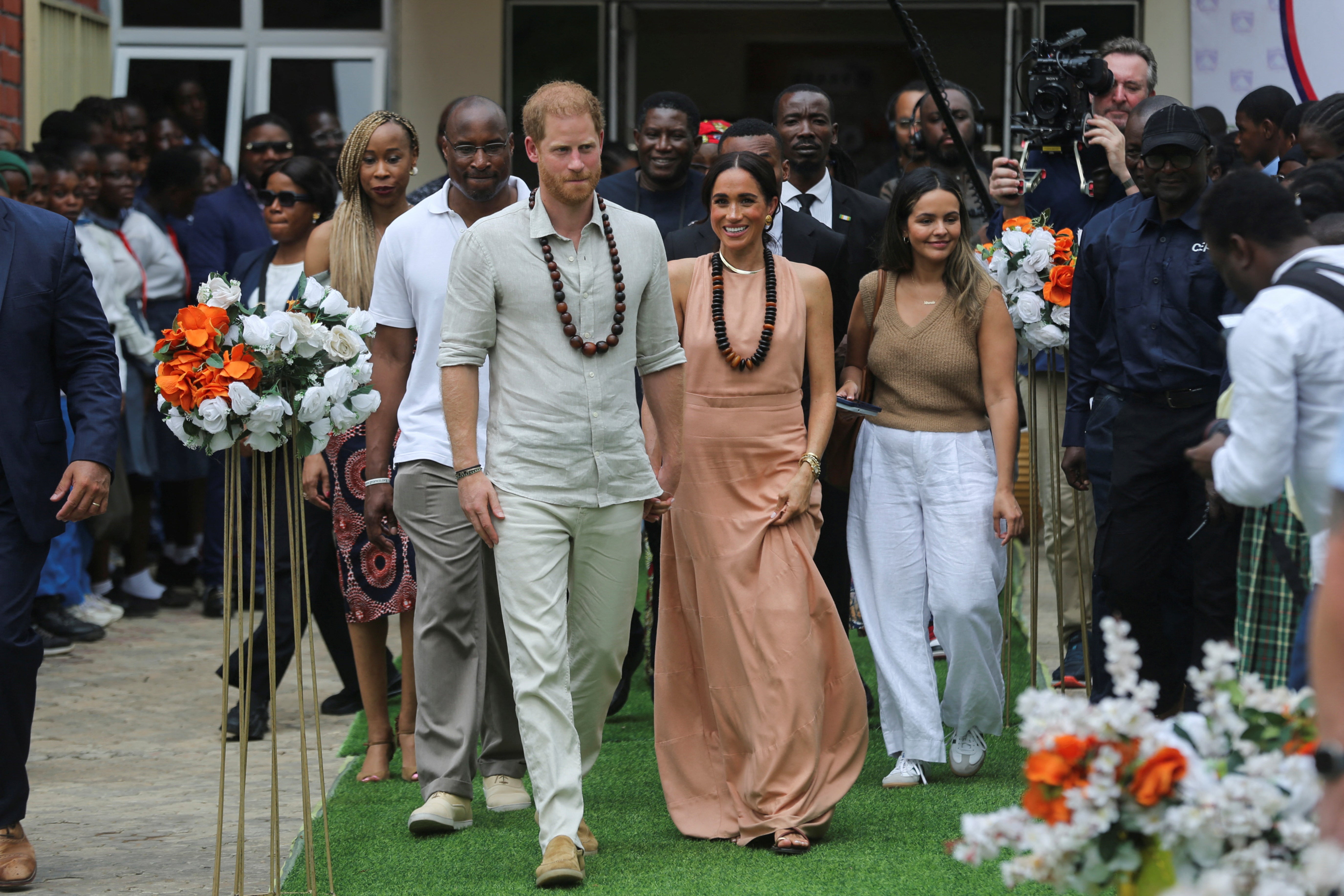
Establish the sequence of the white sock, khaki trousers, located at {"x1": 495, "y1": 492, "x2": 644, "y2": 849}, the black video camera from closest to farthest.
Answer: khaki trousers, located at {"x1": 495, "y1": 492, "x2": 644, "y2": 849}
the black video camera
the white sock

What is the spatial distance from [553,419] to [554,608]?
0.57 m

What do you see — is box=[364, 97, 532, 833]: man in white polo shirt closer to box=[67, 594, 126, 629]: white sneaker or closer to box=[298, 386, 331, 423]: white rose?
box=[298, 386, 331, 423]: white rose

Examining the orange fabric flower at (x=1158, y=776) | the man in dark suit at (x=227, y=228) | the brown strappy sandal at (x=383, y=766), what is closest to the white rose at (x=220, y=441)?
the brown strappy sandal at (x=383, y=766)

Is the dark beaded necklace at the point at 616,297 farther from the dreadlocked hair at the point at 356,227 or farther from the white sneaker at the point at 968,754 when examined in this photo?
the white sneaker at the point at 968,754

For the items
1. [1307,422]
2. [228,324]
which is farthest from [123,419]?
[1307,422]

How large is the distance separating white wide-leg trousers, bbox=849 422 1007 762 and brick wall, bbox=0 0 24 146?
673 cm

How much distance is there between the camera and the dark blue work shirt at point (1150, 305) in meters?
5.49

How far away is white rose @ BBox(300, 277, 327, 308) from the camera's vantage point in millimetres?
4715

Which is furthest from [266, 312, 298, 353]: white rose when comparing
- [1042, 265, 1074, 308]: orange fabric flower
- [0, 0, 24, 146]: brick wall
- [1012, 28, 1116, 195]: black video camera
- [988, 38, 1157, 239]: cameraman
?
[0, 0, 24, 146]: brick wall

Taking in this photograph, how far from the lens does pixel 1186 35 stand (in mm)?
12039

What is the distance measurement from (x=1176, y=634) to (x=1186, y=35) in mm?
7603

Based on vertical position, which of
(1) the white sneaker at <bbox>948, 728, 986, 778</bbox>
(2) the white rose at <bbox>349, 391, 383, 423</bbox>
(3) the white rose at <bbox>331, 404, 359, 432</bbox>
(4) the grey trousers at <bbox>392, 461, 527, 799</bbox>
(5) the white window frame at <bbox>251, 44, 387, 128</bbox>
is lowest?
(1) the white sneaker at <bbox>948, 728, 986, 778</bbox>

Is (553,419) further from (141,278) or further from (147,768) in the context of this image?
(141,278)

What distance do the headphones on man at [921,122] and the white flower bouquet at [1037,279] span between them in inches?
78.5
